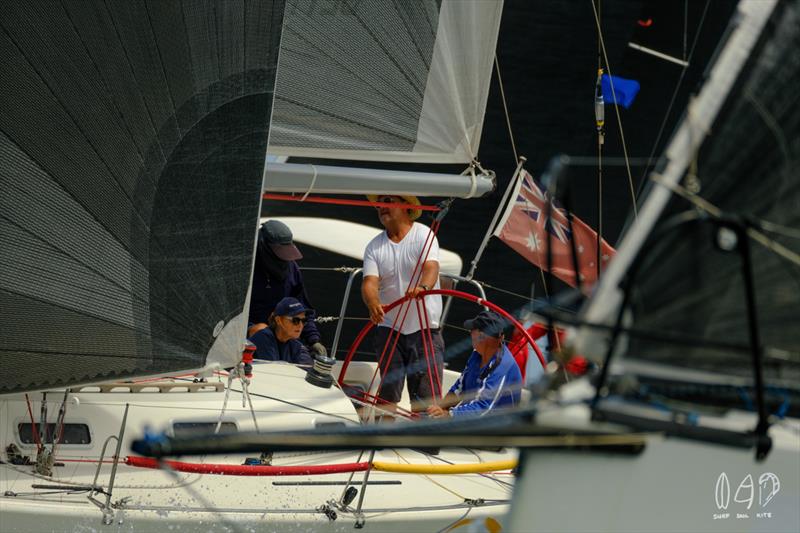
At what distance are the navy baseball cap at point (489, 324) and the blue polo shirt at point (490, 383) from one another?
0.08 m

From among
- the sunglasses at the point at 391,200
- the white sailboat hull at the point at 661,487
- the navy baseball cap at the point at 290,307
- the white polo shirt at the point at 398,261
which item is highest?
the sunglasses at the point at 391,200

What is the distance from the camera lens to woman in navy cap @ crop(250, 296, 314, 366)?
14.4 ft

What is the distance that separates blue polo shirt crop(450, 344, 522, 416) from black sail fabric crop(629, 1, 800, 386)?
147 centimetres

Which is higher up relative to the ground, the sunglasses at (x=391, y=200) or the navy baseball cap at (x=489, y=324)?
the sunglasses at (x=391, y=200)

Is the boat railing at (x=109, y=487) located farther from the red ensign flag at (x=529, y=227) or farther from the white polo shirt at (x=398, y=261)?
the red ensign flag at (x=529, y=227)

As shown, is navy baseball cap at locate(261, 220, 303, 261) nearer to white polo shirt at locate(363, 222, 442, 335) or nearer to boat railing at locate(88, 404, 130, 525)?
white polo shirt at locate(363, 222, 442, 335)

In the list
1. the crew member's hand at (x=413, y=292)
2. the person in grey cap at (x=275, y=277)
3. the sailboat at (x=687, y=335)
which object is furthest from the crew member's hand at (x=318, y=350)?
the sailboat at (x=687, y=335)

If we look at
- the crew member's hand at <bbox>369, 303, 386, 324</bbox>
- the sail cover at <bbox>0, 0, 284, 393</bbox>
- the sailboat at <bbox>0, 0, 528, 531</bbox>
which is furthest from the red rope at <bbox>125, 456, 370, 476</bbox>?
the crew member's hand at <bbox>369, 303, 386, 324</bbox>

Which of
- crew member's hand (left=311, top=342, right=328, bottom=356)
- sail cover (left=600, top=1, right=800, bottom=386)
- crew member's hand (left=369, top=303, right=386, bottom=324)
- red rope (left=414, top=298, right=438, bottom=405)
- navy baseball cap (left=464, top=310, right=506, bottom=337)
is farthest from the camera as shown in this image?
crew member's hand (left=311, top=342, right=328, bottom=356)

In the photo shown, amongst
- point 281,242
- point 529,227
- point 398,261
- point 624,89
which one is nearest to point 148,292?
point 398,261

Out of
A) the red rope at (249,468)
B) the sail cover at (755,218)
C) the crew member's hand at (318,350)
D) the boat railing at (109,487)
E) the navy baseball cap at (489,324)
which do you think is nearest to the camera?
the sail cover at (755,218)

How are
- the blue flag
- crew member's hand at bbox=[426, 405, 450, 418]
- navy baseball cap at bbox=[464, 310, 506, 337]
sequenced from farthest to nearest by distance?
the blue flag, navy baseball cap at bbox=[464, 310, 506, 337], crew member's hand at bbox=[426, 405, 450, 418]

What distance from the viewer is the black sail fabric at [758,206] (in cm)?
213

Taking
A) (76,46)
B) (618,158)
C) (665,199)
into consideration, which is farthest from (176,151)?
(618,158)
